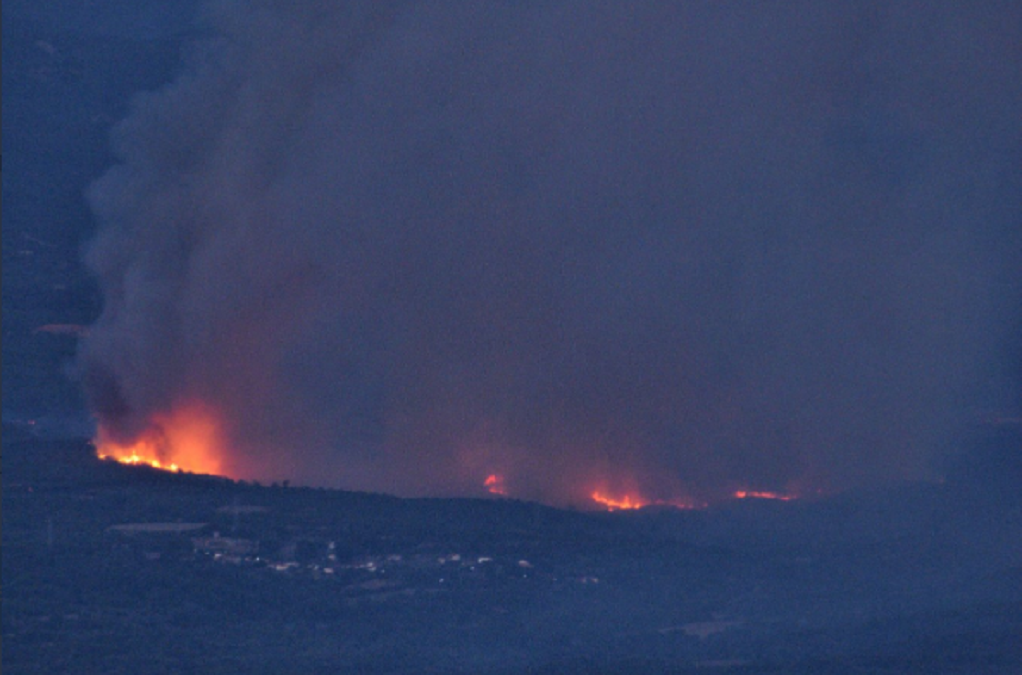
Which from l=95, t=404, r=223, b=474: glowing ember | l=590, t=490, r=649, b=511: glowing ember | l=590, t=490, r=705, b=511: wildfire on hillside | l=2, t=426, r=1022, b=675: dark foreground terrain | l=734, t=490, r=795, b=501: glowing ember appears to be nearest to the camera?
l=2, t=426, r=1022, b=675: dark foreground terrain

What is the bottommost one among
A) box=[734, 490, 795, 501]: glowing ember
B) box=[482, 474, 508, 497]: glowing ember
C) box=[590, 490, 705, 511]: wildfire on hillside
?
box=[590, 490, 705, 511]: wildfire on hillside

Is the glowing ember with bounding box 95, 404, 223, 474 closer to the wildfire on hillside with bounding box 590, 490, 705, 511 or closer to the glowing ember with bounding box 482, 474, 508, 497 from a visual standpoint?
the glowing ember with bounding box 482, 474, 508, 497

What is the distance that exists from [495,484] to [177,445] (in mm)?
8055

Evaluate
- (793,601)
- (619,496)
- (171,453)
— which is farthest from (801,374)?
(171,453)

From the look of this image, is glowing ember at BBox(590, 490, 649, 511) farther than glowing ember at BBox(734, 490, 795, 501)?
No

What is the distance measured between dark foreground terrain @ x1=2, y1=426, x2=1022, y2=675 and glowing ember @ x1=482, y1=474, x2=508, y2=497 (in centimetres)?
341

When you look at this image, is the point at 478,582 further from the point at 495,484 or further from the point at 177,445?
the point at 177,445

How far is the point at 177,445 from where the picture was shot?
3484cm

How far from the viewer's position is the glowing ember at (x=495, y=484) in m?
33.9

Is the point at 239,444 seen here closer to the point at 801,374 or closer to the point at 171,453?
the point at 171,453

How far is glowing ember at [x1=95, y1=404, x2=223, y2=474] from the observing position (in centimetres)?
3438

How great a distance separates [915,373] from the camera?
40500mm

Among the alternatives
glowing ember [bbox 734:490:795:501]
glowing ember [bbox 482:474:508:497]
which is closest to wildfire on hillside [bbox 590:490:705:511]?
glowing ember [bbox 734:490:795:501]

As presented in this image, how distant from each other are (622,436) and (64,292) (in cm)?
2830
